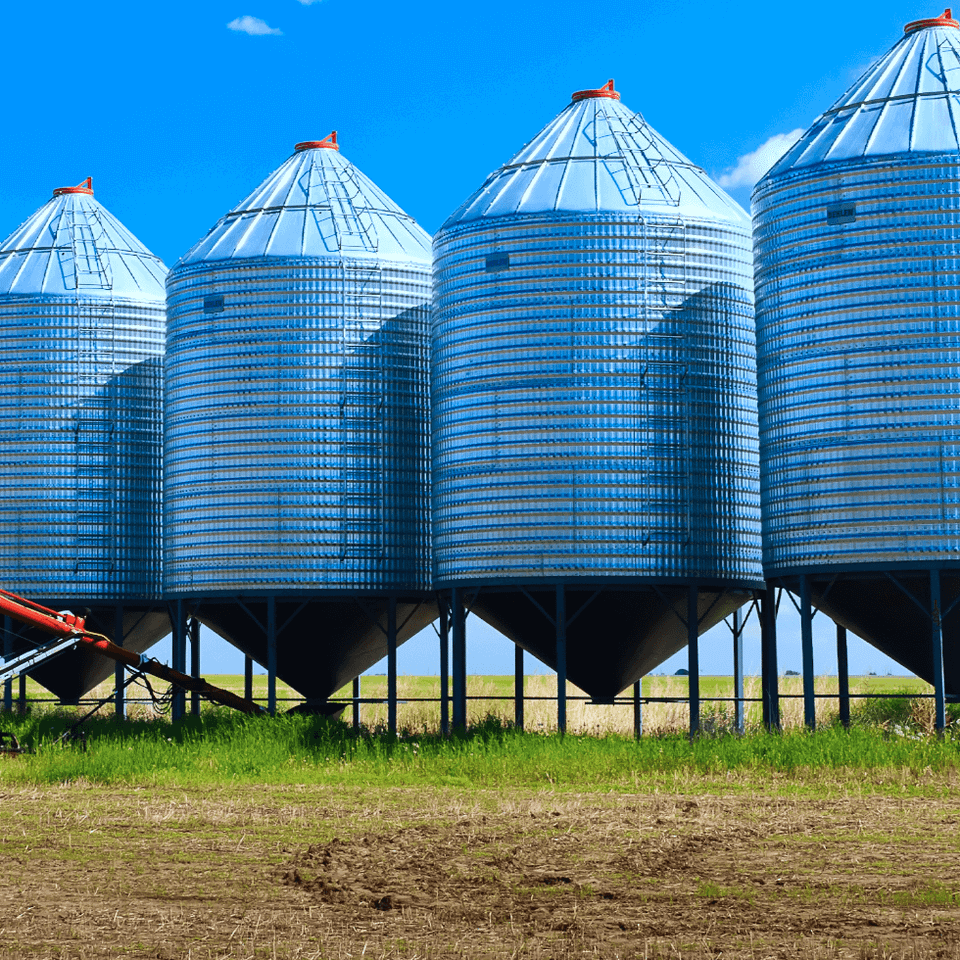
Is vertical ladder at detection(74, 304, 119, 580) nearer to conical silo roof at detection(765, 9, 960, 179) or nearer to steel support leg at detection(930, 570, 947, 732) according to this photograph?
conical silo roof at detection(765, 9, 960, 179)

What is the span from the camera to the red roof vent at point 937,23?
27578 millimetres

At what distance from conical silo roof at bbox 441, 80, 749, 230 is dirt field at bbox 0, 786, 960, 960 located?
12.8 meters

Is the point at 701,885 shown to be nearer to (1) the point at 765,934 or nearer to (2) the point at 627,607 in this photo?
(1) the point at 765,934

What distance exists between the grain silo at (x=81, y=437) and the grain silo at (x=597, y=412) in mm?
9757

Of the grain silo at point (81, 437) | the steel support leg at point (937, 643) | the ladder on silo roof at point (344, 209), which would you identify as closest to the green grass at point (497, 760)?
the steel support leg at point (937, 643)

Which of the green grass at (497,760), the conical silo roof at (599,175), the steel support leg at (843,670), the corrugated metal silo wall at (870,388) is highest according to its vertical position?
the conical silo roof at (599,175)

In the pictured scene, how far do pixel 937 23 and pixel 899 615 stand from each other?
11198mm

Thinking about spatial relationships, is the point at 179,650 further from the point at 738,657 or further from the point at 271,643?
the point at 738,657

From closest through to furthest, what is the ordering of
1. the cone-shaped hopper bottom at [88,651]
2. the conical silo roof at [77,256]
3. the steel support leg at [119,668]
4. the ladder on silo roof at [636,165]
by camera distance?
the ladder on silo roof at [636,165] < the steel support leg at [119,668] < the cone-shaped hopper bottom at [88,651] < the conical silo roof at [77,256]

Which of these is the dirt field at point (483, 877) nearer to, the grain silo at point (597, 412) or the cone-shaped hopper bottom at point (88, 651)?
the grain silo at point (597, 412)

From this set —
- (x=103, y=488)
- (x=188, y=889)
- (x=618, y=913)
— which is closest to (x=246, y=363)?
(x=103, y=488)

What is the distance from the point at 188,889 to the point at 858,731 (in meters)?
12.9

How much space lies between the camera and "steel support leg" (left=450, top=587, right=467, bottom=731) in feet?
92.1

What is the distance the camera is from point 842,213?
25594 mm
